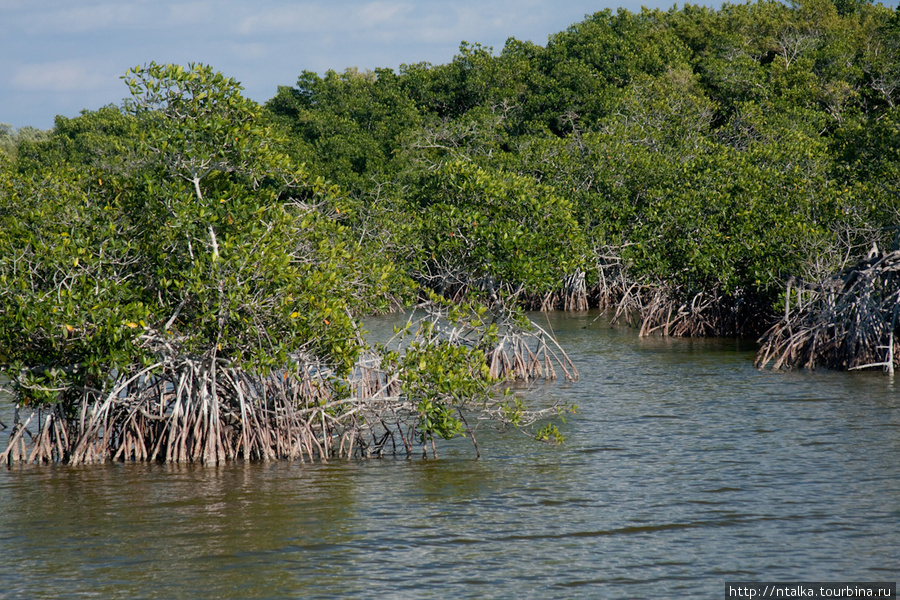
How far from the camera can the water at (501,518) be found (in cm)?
729

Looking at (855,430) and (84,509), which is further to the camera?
(855,430)

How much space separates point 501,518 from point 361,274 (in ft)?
12.9

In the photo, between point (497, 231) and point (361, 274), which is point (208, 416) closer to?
point (361, 274)

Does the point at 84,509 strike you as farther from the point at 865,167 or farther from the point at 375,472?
the point at 865,167

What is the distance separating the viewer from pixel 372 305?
41.3 feet

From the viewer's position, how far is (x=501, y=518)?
28.6 feet

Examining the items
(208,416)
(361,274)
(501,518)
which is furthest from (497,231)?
(501,518)

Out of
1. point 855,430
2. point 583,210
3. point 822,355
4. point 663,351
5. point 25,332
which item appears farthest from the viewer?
point 583,210

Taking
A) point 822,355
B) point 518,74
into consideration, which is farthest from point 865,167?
point 518,74

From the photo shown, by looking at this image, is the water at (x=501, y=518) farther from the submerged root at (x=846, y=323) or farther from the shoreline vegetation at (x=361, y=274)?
A: the submerged root at (x=846, y=323)

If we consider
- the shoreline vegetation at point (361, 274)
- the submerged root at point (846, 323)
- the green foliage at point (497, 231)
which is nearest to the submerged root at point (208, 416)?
the shoreline vegetation at point (361, 274)

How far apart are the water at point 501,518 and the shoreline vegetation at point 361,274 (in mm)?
644

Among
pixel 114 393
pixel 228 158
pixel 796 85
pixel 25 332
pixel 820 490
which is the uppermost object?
pixel 796 85

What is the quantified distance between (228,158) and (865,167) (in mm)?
10848
